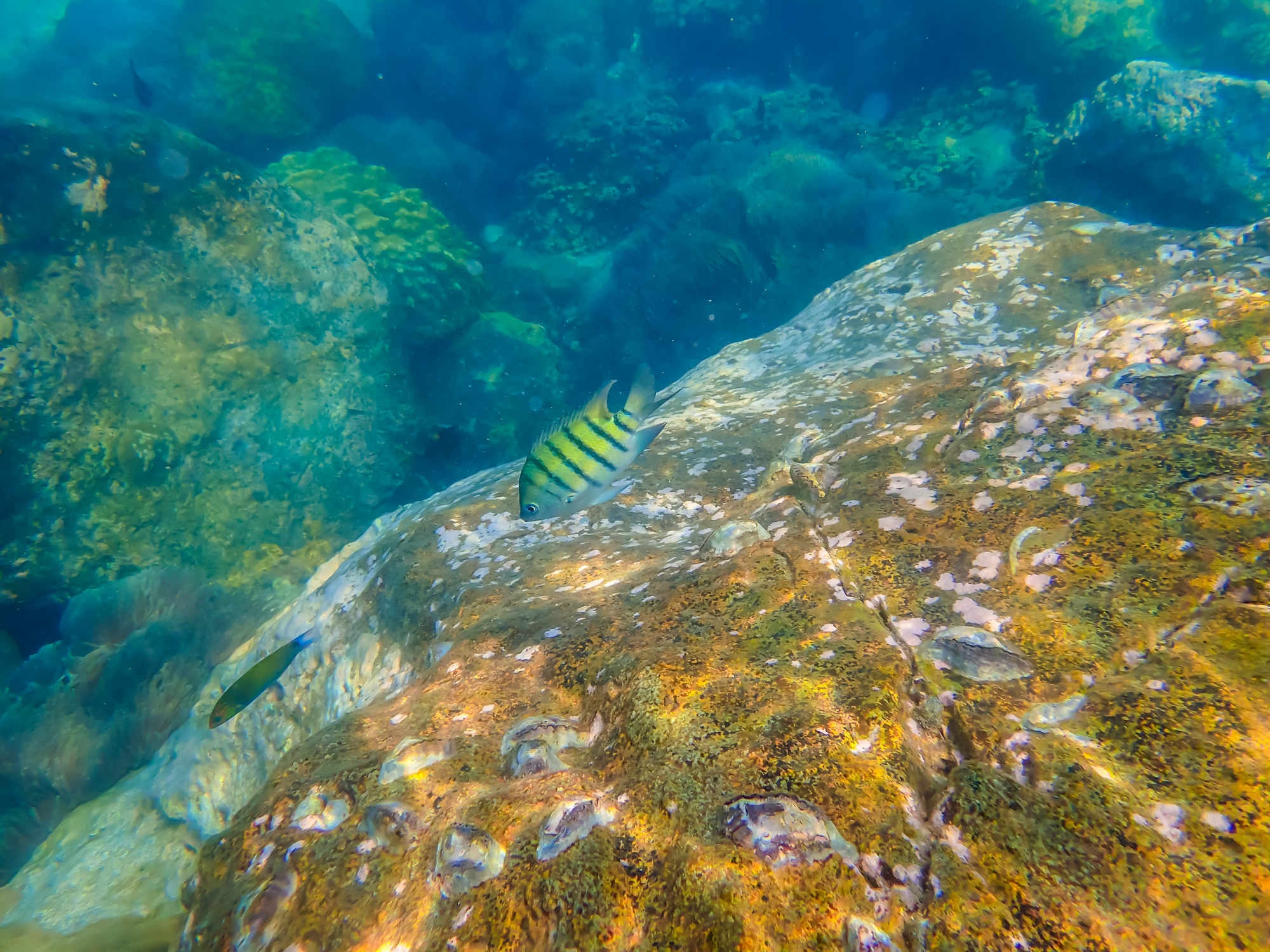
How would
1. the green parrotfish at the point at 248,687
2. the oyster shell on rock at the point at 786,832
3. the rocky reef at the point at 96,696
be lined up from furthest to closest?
the rocky reef at the point at 96,696, the green parrotfish at the point at 248,687, the oyster shell on rock at the point at 786,832

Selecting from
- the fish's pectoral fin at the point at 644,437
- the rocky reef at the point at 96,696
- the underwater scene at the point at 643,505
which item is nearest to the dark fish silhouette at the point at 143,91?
the underwater scene at the point at 643,505

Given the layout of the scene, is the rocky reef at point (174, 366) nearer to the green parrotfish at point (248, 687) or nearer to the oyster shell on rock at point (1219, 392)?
the green parrotfish at point (248, 687)

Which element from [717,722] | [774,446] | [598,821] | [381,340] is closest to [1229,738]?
[717,722]

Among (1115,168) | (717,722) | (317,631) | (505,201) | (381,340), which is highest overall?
(505,201)

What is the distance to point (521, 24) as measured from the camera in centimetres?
1502

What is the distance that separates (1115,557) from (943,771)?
88 centimetres

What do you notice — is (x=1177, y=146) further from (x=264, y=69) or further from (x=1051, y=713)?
(x=264, y=69)

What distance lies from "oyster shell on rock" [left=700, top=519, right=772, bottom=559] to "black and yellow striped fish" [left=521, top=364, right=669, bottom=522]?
0.52 m

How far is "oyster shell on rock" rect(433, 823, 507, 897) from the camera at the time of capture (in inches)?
53.4

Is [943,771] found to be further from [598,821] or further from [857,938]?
[598,821]

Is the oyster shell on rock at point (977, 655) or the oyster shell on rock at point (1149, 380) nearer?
the oyster shell on rock at point (977, 655)

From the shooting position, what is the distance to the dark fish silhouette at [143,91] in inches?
439

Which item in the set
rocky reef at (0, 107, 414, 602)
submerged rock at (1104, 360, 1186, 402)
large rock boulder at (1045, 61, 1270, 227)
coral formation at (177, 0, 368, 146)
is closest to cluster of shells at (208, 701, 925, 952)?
submerged rock at (1104, 360, 1186, 402)

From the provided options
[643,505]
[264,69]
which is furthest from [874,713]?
[264,69]
